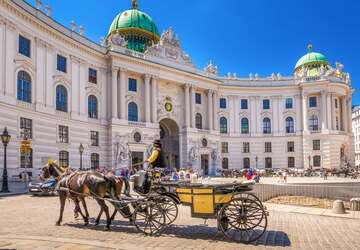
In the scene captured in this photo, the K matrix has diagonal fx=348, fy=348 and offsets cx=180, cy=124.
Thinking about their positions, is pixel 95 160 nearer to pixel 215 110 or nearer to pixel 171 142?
pixel 171 142

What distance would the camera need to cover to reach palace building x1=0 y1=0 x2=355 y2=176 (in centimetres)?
3444

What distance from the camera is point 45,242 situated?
9016 mm

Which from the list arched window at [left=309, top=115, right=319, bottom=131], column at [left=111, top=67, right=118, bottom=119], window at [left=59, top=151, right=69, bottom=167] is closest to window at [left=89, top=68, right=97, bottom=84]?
column at [left=111, top=67, right=118, bottom=119]

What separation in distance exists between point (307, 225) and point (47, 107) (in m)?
31.6

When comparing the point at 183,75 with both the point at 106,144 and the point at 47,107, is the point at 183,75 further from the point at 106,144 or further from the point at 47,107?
the point at 47,107

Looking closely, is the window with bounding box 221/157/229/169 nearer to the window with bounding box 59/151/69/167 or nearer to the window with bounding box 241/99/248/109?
the window with bounding box 241/99/248/109

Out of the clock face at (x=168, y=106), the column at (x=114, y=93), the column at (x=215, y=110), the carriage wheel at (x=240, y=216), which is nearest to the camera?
the carriage wheel at (x=240, y=216)

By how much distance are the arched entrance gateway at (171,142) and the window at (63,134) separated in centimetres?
1911

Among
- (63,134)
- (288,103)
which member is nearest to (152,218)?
(63,134)

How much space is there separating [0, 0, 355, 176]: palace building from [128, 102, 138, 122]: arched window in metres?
0.15

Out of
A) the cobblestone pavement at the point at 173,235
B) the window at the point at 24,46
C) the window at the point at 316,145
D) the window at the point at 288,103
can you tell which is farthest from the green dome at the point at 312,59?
the cobblestone pavement at the point at 173,235

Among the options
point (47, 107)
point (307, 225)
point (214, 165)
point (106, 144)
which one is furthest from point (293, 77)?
point (307, 225)

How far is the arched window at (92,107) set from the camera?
4462cm

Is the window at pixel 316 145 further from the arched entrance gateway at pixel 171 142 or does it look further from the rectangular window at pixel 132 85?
the rectangular window at pixel 132 85
